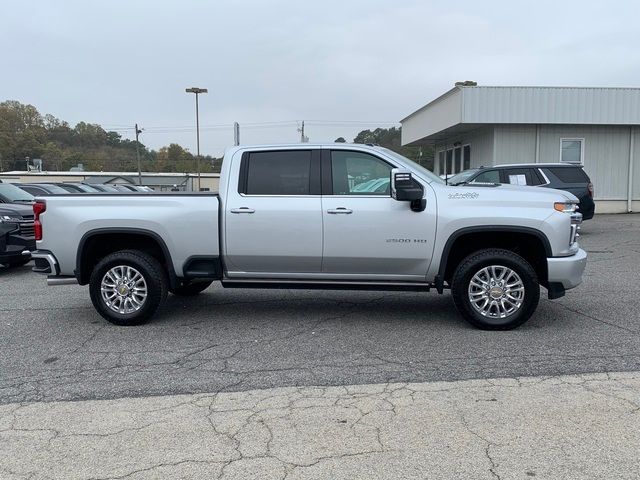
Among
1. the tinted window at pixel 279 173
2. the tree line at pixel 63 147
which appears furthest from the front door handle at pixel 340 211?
the tree line at pixel 63 147

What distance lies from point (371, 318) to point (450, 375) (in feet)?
6.31

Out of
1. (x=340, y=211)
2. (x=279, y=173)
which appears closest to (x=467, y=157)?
(x=279, y=173)

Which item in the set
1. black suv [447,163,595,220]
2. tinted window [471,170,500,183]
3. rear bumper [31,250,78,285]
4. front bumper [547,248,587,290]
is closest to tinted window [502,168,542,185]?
black suv [447,163,595,220]

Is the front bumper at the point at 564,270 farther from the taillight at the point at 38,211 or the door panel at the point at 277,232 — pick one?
the taillight at the point at 38,211

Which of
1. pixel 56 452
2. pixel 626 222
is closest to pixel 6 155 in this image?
pixel 626 222

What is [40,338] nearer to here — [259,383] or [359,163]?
[259,383]

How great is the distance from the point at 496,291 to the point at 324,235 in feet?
6.20

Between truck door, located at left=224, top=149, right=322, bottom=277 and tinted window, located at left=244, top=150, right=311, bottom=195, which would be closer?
truck door, located at left=224, top=149, right=322, bottom=277

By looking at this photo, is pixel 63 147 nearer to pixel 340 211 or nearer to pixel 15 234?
pixel 15 234

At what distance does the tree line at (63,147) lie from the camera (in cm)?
8750

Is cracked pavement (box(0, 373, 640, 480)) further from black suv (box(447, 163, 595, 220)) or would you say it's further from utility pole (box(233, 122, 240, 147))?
black suv (box(447, 163, 595, 220))

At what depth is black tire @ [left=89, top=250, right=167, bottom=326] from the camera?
6.08 m

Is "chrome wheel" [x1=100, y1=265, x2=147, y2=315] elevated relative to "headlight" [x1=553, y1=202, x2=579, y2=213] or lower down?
lower down

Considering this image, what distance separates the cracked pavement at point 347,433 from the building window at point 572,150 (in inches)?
712
